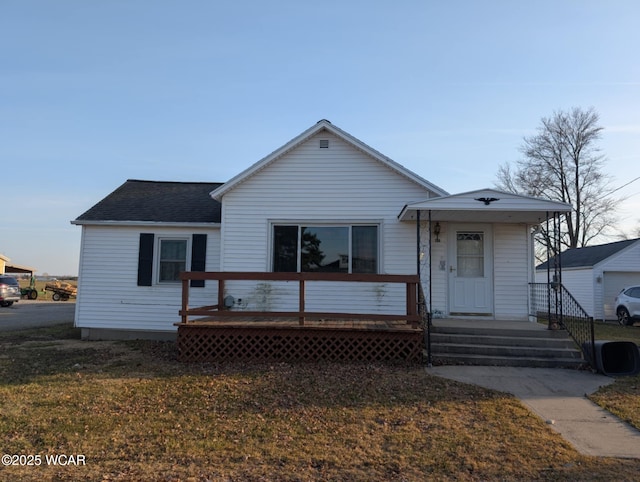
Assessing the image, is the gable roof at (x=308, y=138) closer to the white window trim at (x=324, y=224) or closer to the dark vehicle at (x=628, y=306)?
the white window trim at (x=324, y=224)

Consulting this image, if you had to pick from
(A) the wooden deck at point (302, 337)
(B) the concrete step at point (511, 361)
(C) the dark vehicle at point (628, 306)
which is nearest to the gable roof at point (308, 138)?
(A) the wooden deck at point (302, 337)

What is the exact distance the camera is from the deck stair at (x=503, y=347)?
8055 mm

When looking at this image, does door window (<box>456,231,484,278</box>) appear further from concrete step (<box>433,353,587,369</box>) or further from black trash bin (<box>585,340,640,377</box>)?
black trash bin (<box>585,340,640,377</box>)

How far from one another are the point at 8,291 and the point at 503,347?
26742 mm

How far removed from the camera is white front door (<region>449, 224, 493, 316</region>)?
10531 mm

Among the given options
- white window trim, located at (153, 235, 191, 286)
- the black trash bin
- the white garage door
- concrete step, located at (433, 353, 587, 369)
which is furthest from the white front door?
the white garage door

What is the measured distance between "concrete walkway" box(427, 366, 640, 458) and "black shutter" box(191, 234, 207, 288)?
20.6 ft

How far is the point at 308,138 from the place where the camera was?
1081cm

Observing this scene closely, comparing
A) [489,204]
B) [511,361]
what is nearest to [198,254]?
[489,204]

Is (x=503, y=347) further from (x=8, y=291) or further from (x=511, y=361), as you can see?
(x=8, y=291)

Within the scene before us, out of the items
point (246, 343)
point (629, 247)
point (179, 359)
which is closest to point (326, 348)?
point (246, 343)

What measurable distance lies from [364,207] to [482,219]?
2.69 metres

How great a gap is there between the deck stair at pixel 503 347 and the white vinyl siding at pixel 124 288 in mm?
5809

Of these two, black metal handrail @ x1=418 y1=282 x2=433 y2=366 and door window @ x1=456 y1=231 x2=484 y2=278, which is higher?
door window @ x1=456 y1=231 x2=484 y2=278
